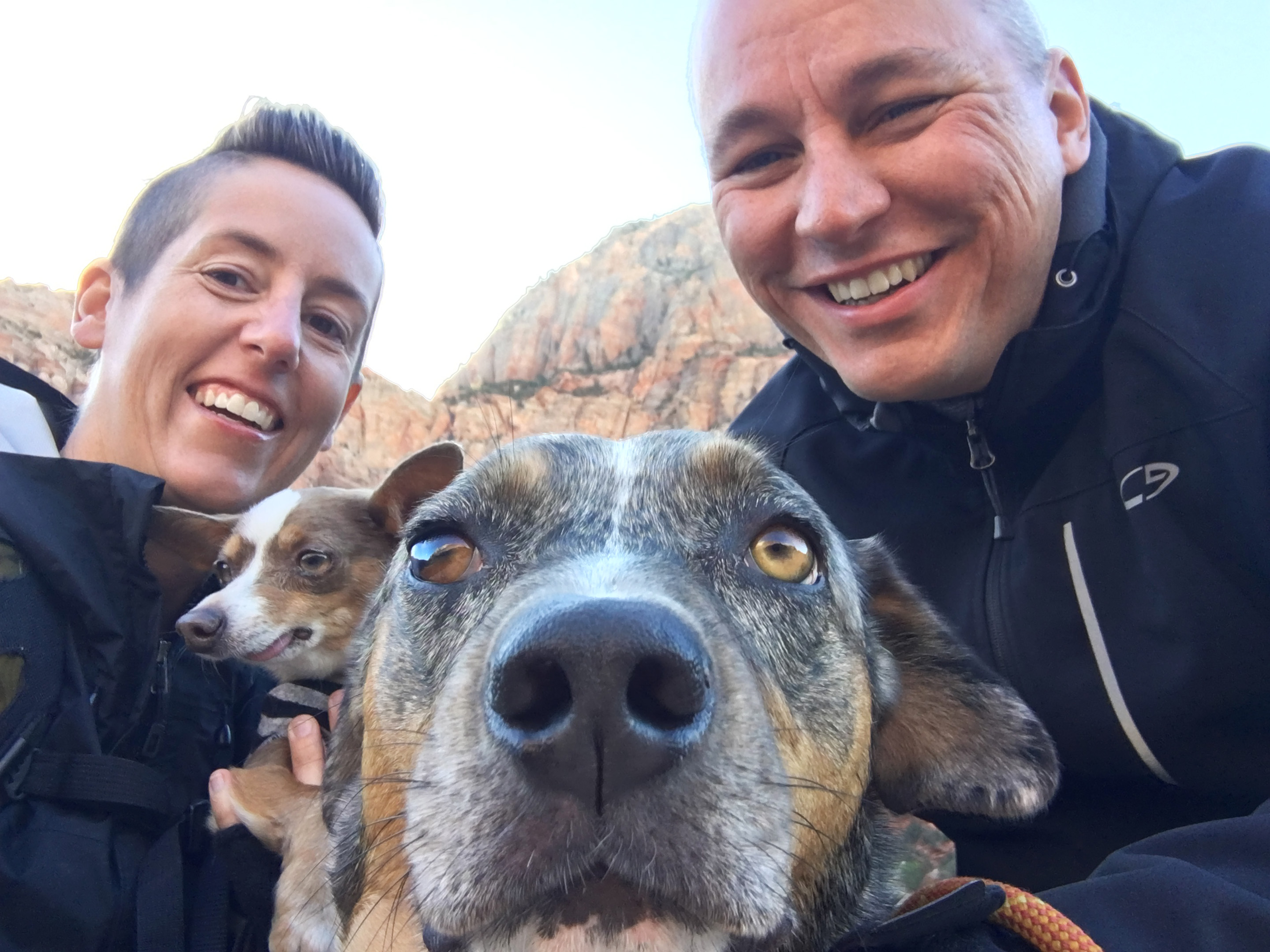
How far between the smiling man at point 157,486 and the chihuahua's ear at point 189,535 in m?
0.11

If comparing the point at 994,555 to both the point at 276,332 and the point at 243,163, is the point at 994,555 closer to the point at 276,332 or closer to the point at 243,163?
the point at 276,332

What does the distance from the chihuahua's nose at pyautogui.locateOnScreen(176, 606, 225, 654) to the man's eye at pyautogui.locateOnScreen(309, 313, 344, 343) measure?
171 cm

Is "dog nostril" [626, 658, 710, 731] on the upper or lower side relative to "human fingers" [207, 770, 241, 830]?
upper

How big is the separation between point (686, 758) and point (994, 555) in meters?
2.38

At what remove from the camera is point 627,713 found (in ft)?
4.16

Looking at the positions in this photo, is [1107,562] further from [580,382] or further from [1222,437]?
[580,382]

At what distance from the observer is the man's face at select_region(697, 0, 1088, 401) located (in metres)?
2.77

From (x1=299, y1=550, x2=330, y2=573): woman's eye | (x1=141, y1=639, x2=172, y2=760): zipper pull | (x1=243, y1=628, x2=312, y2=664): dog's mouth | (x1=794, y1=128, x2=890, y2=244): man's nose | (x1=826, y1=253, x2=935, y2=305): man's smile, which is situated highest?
(x1=794, y1=128, x2=890, y2=244): man's nose

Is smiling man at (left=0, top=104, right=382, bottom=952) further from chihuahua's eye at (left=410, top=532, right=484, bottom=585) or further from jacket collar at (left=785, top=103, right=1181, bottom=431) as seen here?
jacket collar at (left=785, top=103, right=1181, bottom=431)

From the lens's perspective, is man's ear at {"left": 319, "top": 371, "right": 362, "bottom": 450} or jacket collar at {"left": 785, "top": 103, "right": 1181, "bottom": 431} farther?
man's ear at {"left": 319, "top": 371, "right": 362, "bottom": 450}

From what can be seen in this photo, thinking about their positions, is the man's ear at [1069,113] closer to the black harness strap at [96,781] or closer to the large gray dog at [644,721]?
the large gray dog at [644,721]

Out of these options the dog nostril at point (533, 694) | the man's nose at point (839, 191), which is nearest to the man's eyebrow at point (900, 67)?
the man's nose at point (839, 191)

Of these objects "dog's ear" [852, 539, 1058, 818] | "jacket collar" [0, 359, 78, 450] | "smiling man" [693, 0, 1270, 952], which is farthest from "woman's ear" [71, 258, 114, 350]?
"dog's ear" [852, 539, 1058, 818]

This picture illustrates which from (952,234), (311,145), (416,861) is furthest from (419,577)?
(311,145)
